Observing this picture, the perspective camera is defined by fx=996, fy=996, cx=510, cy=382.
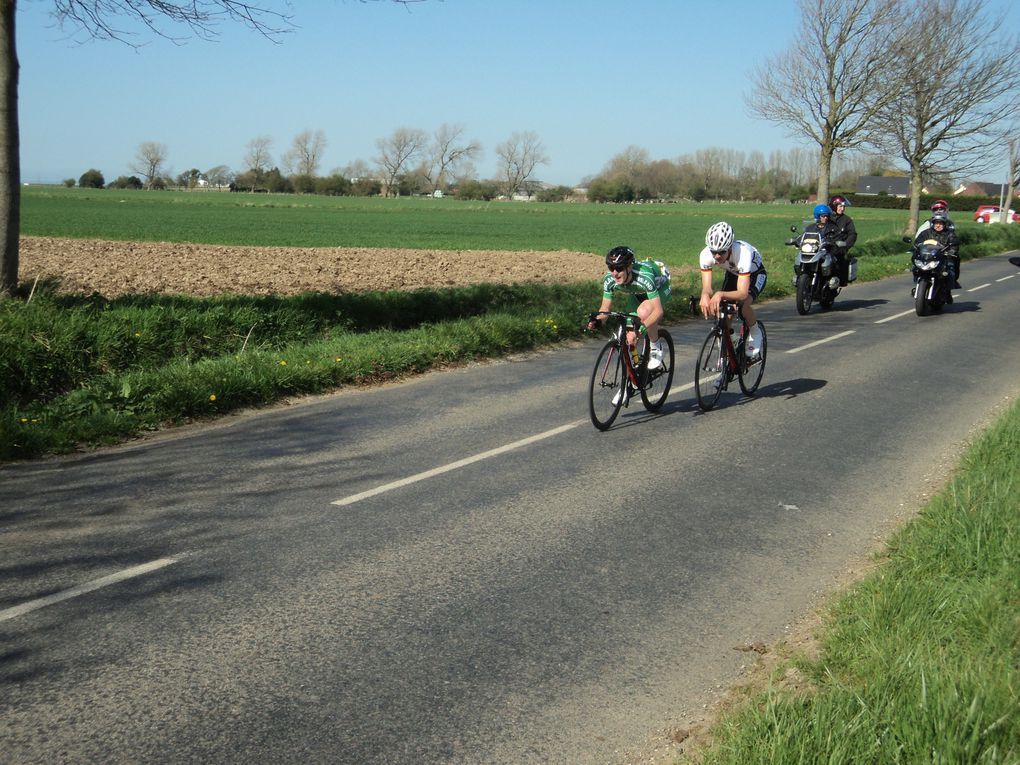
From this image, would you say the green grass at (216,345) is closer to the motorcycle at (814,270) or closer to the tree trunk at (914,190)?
the motorcycle at (814,270)

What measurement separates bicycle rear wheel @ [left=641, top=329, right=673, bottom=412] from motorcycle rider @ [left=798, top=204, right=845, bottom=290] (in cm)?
1025

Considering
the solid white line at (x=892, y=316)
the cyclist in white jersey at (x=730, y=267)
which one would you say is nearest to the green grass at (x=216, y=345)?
the solid white line at (x=892, y=316)

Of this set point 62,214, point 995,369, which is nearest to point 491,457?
point 995,369

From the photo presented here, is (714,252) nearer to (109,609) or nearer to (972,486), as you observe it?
(972,486)

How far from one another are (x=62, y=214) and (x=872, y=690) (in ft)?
218

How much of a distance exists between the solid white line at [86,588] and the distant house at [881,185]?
485 ft

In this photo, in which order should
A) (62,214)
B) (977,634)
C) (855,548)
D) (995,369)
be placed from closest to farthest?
(977,634)
(855,548)
(995,369)
(62,214)

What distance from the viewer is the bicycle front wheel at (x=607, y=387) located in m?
8.88

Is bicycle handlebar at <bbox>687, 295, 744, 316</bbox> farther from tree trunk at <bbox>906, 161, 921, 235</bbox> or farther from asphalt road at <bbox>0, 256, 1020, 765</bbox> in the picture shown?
tree trunk at <bbox>906, 161, 921, 235</bbox>

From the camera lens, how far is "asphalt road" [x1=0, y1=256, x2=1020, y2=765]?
3.76 m

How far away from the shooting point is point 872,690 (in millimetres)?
3543

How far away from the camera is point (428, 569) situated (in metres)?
5.38

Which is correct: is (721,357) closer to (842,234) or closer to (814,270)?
(814,270)

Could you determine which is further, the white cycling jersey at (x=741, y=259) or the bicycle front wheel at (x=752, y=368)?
the bicycle front wheel at (x=752, y=368)
